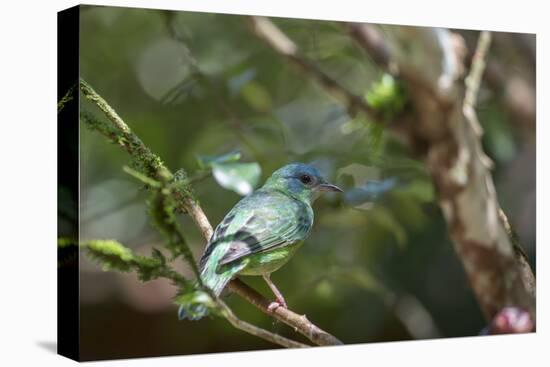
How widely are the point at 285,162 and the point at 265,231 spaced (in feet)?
1.68

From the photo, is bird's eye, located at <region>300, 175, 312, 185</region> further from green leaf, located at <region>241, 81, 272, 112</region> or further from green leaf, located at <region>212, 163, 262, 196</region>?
green leaf, located at <region>212, 163, 262, 196</region>

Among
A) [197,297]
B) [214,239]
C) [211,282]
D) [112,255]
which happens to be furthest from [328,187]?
[112,255]

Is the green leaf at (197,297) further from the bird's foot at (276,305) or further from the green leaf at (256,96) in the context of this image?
the green leaf at (256,96)

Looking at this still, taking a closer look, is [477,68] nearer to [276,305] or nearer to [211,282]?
[276,305]

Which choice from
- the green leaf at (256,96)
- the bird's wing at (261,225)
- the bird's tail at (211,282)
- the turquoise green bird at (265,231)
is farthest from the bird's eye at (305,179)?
the bird's tail at (211,282)

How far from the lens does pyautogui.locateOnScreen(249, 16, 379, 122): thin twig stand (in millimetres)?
4551

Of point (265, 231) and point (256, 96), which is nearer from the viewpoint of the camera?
point (265, 231)

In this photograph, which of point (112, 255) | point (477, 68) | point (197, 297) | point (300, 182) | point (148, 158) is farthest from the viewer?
point (477, 68)

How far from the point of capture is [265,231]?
13.8 ft

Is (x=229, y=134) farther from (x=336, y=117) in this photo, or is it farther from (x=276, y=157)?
(x=336, y=117)

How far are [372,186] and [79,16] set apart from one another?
1756 mm

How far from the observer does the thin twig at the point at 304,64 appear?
4.55 metres

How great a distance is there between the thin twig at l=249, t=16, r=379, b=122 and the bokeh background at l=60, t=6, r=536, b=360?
0.04m

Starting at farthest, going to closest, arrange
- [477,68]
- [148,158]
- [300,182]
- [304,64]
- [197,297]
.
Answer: [477,68], [304,64], [300,182], [148,158], [197,297]
